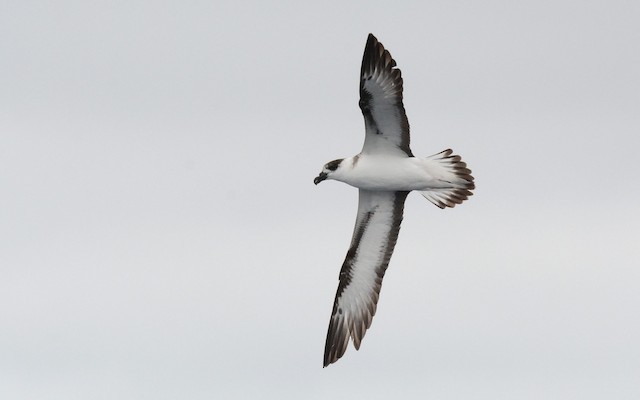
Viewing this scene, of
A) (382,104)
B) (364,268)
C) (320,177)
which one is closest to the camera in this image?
(382,104)

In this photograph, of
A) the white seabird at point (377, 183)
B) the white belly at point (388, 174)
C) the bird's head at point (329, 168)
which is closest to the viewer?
the white seabird at point (377, 183)

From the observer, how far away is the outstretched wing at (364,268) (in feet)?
86.0

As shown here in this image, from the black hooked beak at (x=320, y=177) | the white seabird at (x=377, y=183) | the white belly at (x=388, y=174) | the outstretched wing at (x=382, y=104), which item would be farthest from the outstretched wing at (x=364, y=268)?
the outstretched wing at (x=382, y=104)

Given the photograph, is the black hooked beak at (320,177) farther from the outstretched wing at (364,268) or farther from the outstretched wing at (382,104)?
the outstretched wing at (364,268)

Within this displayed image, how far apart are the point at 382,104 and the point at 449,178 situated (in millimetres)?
2120

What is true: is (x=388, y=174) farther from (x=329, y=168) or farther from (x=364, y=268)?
(x=364, y=268)

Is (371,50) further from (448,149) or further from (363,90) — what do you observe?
(448,149)

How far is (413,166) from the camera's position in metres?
25.0

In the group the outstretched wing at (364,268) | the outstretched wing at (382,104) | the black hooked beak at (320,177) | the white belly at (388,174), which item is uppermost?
the outstretched wing at (382,104)

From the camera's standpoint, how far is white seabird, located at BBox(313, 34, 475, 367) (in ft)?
78.4

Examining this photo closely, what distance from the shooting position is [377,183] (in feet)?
82.5

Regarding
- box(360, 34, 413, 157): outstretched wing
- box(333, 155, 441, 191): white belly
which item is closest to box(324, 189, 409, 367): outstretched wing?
box(333, 155, 441, 191): white belly

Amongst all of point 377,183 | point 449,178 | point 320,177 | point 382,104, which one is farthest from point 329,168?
point 449,178

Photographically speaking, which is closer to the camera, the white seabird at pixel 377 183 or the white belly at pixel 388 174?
the white seabird at pixel 377 183
